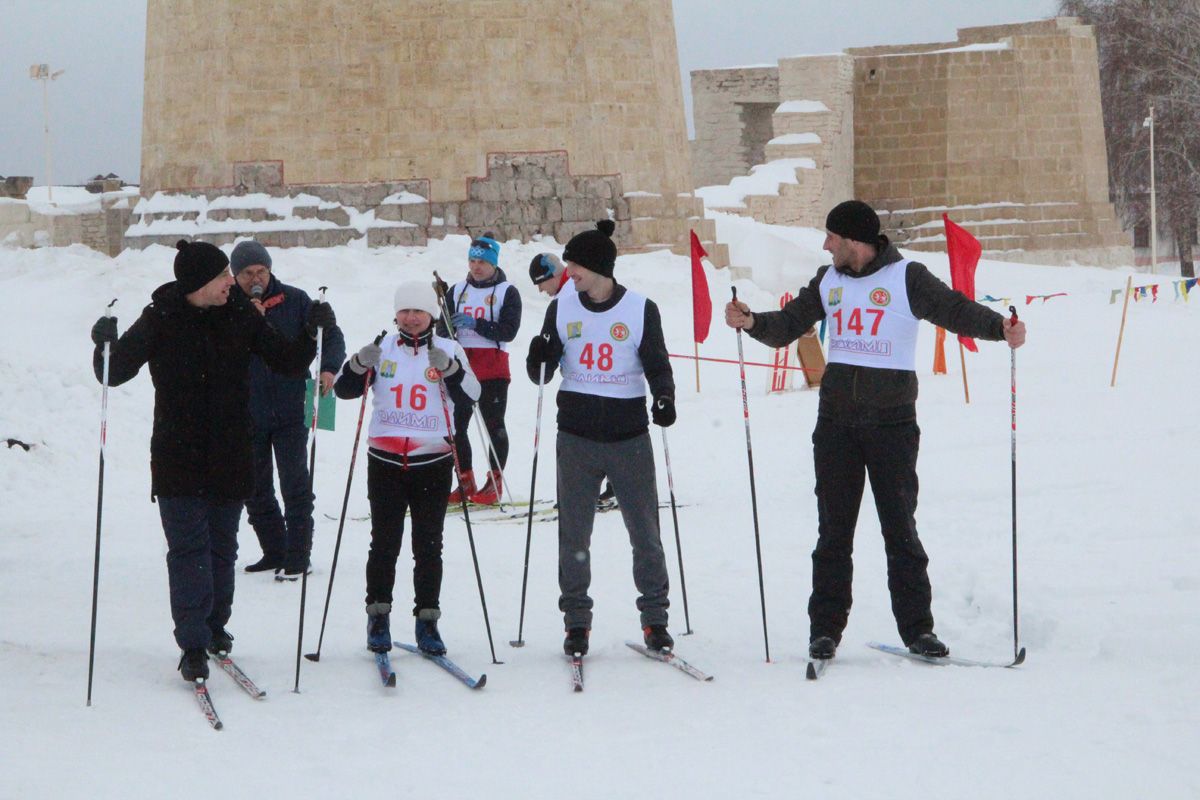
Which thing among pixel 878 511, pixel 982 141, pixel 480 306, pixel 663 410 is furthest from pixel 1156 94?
pixel 663 410

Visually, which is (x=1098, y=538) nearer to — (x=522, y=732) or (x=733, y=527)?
(x=733, y=527)

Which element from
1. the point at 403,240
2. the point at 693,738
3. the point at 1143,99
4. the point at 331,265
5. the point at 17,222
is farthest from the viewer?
the point at 1143,99

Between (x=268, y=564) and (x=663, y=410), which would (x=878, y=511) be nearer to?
(x=663, y=410)

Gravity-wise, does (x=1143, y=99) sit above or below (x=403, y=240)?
above

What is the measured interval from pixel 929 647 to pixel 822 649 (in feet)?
1.28

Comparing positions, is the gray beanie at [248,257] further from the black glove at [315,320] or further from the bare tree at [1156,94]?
the bare tree at [1156,94]

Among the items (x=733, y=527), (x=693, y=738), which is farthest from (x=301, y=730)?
(x=733, y=527)

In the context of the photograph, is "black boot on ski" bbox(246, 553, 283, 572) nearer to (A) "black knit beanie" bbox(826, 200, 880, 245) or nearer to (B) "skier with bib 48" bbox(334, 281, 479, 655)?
(B) "skier with bib 48" bbox(334, 281, 479, 655)

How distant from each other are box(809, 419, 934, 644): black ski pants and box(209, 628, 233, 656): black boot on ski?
87.0 inches

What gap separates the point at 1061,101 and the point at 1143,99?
13.2m

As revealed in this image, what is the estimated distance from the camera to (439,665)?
6.16 m

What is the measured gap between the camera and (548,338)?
6.33 meters

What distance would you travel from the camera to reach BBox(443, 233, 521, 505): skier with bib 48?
944 cm

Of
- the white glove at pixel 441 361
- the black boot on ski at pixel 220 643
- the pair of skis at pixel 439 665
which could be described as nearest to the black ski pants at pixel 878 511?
the pair of skis at pixel 439 665
